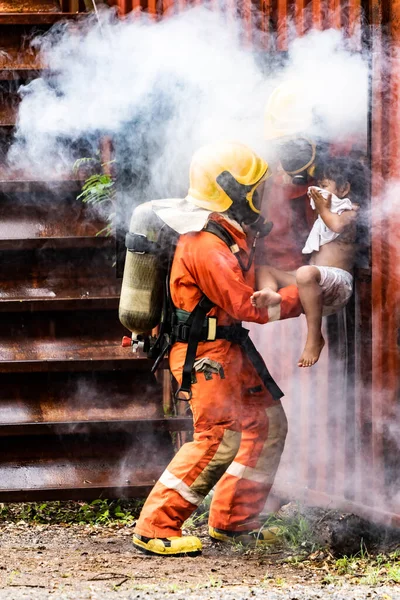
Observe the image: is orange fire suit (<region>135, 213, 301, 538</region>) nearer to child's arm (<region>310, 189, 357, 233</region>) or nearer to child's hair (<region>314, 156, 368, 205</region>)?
child's arm (<region>310, 189, 357, 233</region>)

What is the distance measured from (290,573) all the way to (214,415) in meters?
0.88

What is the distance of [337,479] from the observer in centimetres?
528

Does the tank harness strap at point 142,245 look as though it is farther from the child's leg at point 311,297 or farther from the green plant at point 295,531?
the green plant at point 295,531

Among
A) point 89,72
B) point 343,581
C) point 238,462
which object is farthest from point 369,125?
point 89,72

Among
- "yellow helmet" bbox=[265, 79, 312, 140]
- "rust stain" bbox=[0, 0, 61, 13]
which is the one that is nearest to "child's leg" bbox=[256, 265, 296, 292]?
→ "yellow helmet" bbox=[265, 79, 312, 140]

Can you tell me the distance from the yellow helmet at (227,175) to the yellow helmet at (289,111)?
217 millimetres

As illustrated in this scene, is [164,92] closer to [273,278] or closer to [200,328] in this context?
[273,278]

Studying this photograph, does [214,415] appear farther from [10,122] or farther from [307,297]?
[10,122]

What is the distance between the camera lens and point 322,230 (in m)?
5.02

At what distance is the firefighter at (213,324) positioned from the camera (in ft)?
15.7

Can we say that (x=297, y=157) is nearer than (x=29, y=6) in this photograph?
Yes

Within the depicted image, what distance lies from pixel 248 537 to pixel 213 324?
4.14 ft

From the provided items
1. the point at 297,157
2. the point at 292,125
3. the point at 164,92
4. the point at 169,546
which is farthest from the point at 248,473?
the point at 164,92

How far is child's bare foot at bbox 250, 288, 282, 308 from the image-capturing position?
468cm
